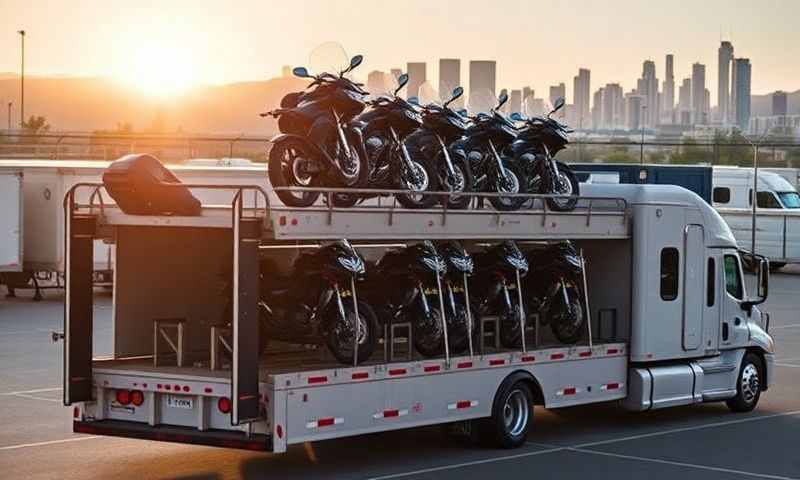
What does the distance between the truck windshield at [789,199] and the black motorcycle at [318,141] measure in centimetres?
3239

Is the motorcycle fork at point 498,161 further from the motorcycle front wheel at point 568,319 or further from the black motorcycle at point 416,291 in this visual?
the black motorcycle at point 416,291

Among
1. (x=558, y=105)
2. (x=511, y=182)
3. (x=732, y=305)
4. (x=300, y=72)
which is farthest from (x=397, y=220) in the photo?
(x=732, y=305)

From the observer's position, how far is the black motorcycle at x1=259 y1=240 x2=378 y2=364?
13961 mm

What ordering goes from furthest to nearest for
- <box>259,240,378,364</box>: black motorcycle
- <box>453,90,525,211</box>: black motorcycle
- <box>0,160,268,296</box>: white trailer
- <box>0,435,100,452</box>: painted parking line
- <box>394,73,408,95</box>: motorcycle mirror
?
<box>0,160,268,296</box>: white trailer
<box>453,90,525,211</box>: black motorcycle
<box>394,73,408,95</box>: motorcycle mirror
<box>0,435,100,452</box>: painted parking line
<box>259,240,378,364</box>: black motorcycle

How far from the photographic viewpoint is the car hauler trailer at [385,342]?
512 inches

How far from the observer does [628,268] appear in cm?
1736

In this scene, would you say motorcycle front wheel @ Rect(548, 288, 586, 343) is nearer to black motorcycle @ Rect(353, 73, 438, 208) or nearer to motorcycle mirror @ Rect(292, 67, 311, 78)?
black motorcycle @ Rect(353, 73, 438, 208)

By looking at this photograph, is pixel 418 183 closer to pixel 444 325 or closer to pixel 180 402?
pixel 444 325

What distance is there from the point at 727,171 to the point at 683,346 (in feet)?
99.4

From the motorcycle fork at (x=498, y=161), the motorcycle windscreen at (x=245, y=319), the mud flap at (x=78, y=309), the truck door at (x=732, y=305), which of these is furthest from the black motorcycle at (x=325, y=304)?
the truck door at (x=732, y=305)

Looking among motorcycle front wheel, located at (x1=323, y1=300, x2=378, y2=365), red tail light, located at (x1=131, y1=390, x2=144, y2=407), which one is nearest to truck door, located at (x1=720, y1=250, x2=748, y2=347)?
motorcycle front wheel, located at (x1=323, y1=300, x2=378, y2=365)

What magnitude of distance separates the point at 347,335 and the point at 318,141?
2.07m

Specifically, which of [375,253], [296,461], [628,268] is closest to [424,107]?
[375,253]

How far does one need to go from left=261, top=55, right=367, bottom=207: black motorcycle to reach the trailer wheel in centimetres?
250
